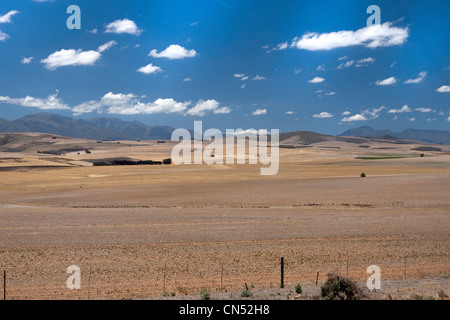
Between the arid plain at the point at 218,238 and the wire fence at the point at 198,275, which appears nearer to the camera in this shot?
the wire fence at the point at 198,275

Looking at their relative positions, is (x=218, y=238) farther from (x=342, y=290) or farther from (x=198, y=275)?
(x=342, y=290)

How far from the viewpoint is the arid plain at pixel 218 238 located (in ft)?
66.6

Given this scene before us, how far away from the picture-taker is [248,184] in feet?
→ 233

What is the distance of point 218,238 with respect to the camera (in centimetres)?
3130

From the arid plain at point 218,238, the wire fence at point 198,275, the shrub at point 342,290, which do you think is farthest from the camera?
the arid plain at point 218,238

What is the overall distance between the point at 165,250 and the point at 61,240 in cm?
825

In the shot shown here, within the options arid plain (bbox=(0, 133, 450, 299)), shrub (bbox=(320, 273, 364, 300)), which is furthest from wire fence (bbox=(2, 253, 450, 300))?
shrub (bbox=(320, 273, 364, 300))

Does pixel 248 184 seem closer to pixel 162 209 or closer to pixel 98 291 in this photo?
pixel 162 209

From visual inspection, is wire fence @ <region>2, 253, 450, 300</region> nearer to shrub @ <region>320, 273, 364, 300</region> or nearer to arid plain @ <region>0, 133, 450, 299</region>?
arid plain @ <region>0, 133, 450, 299</region>

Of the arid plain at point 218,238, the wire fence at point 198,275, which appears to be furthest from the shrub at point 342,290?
the wire fence at point 198,275

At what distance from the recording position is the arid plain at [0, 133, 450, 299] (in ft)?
66.6

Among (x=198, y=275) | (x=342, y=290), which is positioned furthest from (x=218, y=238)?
(x=342, y=290)

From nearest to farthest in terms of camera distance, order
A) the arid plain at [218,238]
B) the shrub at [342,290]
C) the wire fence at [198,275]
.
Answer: the shrub at [342,290] < the wire fence at [198,275] < the arid plain at [218,238]

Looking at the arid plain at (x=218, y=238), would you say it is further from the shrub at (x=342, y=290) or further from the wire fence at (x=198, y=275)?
the shrub at (x=342, y=290)
